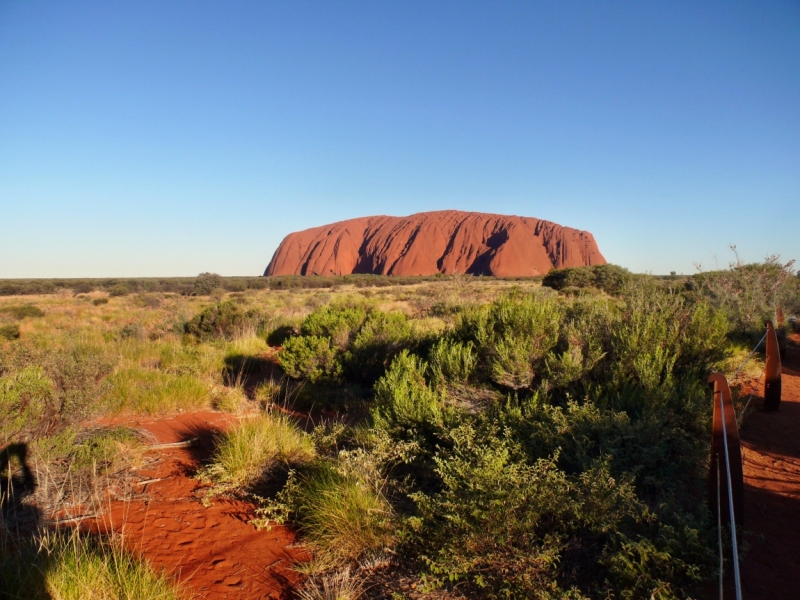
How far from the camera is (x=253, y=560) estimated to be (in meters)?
2.97

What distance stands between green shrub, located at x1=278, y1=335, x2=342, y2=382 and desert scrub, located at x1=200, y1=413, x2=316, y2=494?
9.28ft

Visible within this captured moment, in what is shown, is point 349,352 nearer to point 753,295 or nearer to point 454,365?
point 454,365

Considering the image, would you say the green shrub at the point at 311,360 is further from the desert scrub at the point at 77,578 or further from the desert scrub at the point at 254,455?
the desert scrub at the point at 77,578

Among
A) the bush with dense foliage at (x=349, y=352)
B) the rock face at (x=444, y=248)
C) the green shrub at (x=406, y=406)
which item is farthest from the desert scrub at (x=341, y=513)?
the rock face at (x=444, y=248)

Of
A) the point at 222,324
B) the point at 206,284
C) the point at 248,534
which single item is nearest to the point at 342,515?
the point at 248,534

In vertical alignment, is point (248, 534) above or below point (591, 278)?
below

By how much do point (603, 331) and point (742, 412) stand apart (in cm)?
160

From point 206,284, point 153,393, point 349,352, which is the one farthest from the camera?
point 206,284

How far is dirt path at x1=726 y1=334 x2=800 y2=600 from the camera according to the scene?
8.54 ft

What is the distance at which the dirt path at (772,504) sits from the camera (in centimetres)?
260

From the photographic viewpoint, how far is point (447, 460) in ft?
11.9

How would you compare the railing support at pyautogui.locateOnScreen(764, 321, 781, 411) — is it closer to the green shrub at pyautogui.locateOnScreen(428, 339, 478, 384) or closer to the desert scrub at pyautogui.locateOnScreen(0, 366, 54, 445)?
the green shrub at pyautogui.locateOnScreen(428, 339, 478, 384)

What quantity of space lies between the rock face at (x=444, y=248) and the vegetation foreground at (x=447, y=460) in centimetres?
7421

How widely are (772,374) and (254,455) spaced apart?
5822 millimetres
